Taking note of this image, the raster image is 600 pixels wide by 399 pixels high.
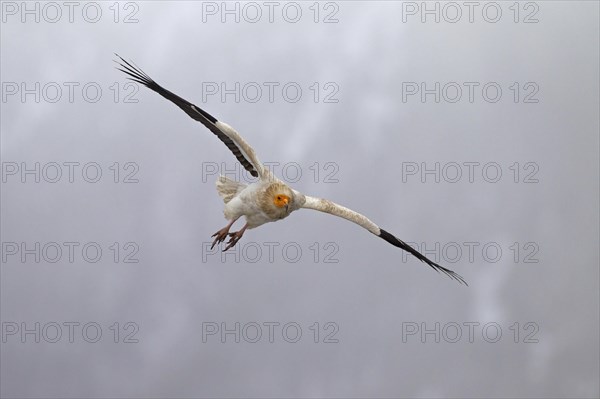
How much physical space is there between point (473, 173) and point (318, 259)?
7.62ft

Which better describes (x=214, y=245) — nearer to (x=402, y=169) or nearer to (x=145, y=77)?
(x=145, y=77)

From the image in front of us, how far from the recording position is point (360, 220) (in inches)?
367

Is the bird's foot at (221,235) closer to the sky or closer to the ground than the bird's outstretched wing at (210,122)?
closer to the ground

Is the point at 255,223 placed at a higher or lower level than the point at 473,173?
lower

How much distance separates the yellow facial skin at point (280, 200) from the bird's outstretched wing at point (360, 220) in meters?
0.32

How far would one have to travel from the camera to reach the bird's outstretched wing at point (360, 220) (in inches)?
356

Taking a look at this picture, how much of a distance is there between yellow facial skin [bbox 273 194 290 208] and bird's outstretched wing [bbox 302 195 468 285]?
0.32 metres

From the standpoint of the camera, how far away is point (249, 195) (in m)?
8.93

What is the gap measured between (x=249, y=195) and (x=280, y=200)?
0.40m

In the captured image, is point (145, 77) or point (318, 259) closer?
point (145, 77)

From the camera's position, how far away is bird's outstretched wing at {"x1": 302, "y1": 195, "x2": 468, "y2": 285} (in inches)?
356

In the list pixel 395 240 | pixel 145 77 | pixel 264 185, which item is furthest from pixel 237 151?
pixel 395 240

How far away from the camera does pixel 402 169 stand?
11578 mm

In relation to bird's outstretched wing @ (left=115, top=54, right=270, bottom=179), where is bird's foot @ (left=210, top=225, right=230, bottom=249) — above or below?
below
